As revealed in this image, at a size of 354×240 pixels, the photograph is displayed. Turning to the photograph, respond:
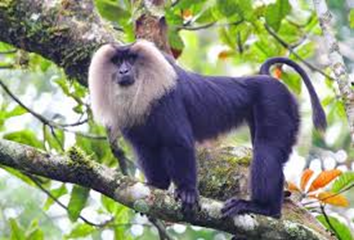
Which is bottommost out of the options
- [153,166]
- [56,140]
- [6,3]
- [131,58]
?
[56,140]

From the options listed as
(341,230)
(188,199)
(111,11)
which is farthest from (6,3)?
(341,230)

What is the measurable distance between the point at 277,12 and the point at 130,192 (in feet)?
6.99

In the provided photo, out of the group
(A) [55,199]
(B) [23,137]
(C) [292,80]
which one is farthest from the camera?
(C) [292,80]

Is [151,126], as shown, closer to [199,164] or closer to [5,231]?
[199,164]

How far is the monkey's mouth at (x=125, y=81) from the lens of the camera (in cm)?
420

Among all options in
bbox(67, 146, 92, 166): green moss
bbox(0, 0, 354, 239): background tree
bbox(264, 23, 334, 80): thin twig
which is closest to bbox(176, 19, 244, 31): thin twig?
bbox(0, 0, 354, 239): background tree

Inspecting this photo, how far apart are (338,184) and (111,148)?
4.65ft

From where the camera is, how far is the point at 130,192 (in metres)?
3.45

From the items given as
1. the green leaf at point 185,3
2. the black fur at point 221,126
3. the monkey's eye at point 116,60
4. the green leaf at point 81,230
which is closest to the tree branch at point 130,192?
the black fur at point 221,126

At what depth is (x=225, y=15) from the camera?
5066mm

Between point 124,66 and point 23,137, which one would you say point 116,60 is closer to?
point 124,66

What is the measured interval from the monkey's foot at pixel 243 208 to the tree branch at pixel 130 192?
0.03m

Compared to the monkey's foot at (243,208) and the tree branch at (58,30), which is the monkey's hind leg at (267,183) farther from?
the tree branch at (58,30)

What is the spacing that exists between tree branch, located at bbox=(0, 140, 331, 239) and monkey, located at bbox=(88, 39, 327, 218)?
14.3 inches
